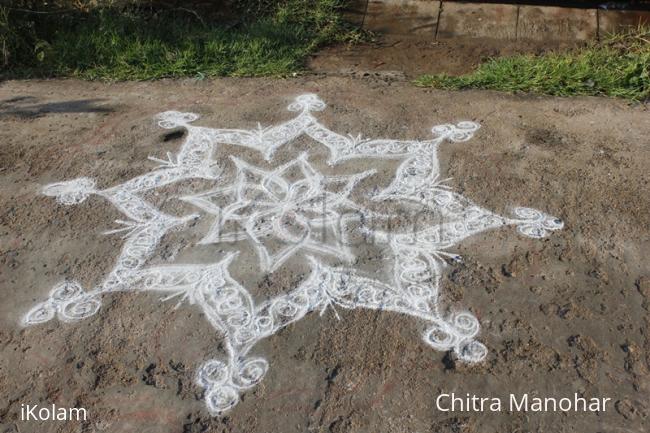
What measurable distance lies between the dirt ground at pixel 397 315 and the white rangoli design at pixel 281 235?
0.06 m

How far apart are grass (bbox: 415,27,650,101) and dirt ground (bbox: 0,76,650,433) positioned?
228mm

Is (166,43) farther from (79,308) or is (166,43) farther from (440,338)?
(440,338)

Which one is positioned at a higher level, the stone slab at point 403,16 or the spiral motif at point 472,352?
the stone slab at point 403,16

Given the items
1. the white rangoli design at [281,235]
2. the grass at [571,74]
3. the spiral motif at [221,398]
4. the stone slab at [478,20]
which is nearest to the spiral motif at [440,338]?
the white rangoli design at [281,235]

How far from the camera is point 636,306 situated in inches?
99.0

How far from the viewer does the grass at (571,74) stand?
13.3ft

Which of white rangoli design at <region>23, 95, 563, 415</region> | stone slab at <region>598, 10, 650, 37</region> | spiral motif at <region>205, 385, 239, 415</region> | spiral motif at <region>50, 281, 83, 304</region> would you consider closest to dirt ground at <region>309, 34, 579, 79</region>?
stone slab at <region>598, 10, 650, 37</region>

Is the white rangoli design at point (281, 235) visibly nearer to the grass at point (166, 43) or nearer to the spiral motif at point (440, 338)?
the spiral motif at point (440, 338)

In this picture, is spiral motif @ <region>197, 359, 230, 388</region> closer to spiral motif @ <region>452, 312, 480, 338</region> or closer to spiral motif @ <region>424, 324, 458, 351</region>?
spiral motif @ <region>424, 324, 458, 351</region>

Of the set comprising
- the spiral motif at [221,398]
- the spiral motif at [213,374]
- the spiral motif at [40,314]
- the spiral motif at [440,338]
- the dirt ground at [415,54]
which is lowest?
the spiral motif at [221,398]

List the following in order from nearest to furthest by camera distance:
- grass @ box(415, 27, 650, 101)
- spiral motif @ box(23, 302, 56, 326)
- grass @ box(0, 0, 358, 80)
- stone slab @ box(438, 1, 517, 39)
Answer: spiral motif @ box(23, 302, 56, 326)
grass @ box(415, 27, 650, 101)
grass @ box(0, 0, 358, 80)
stone slab @ box(438, 1, 517, 39)

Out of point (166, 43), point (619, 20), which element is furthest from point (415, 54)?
point (166, 43)

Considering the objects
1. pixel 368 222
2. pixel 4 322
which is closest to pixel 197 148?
pixel 368 222

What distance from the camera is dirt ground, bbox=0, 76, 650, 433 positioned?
224cm
